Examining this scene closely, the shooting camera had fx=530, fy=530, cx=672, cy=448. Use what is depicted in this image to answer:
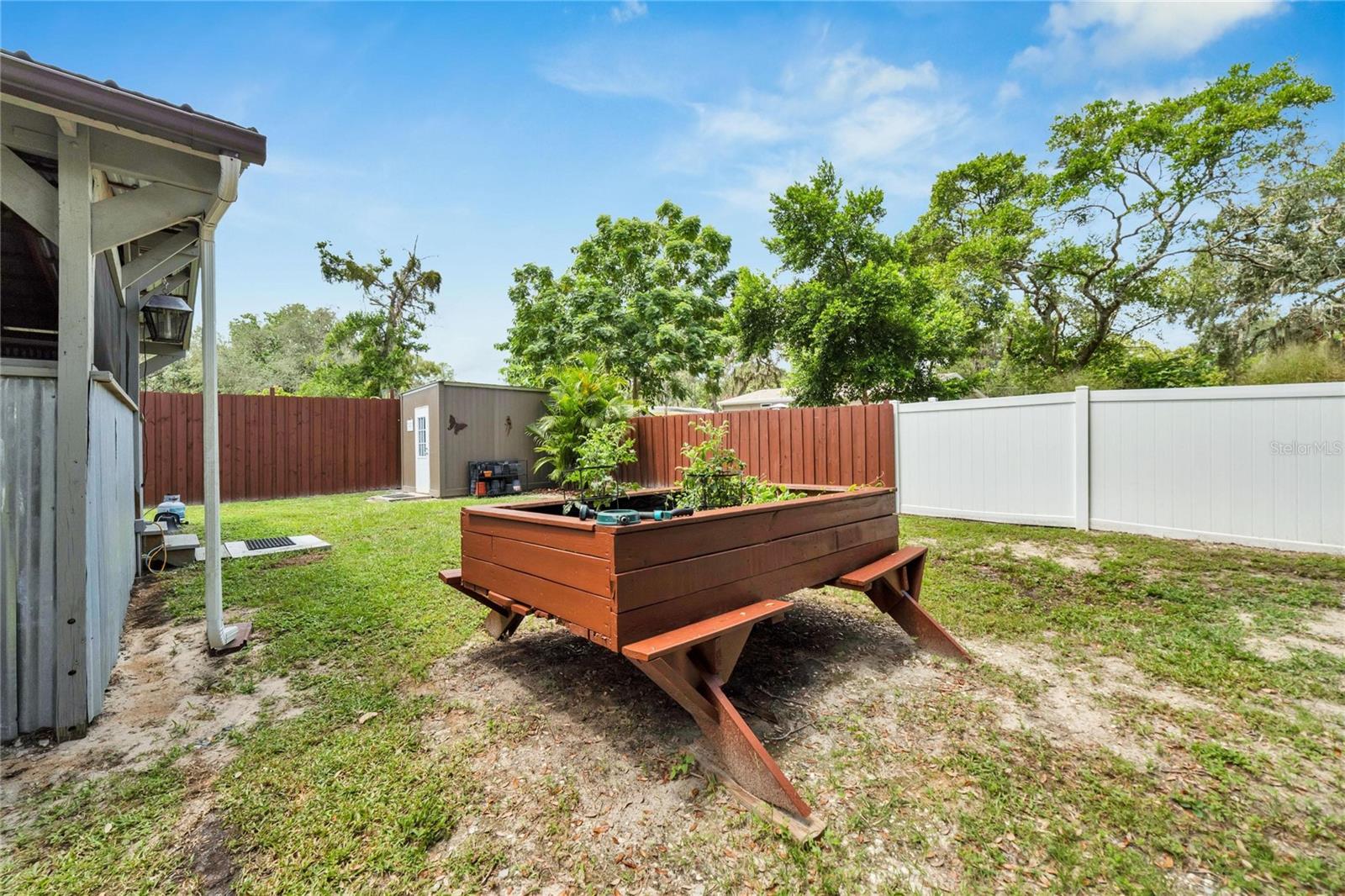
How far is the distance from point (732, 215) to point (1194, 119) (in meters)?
11.8

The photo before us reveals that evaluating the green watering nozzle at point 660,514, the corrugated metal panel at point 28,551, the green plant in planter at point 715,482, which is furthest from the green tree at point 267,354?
the green watering nozzle at point 660,514

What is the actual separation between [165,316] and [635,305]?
12.4 m

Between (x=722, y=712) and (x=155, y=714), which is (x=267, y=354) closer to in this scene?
(x=155, y=714)

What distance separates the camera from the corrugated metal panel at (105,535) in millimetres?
2236

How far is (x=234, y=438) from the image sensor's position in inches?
386

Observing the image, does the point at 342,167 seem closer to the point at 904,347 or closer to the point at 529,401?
the point at 529,401

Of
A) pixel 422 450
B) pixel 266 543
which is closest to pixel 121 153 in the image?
pixel 266 543

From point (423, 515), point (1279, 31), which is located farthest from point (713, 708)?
point (1279, 31)

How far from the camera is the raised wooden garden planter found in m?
1.82

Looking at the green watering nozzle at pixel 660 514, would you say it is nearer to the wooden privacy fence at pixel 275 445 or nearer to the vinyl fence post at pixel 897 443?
the vinyl fence post at pixel 897 443

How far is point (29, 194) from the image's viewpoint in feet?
6.84

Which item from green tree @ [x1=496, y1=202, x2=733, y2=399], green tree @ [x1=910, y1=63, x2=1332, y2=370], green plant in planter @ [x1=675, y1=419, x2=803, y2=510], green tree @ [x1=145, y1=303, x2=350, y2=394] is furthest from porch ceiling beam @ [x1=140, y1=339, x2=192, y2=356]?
green tree @ [x1=145, y1=303, x2=350, y2=394]

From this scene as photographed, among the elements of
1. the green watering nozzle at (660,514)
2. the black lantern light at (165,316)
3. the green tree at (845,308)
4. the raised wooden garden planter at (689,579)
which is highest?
the green tree at (845,308)

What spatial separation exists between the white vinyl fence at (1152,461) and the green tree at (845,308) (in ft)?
20.9
